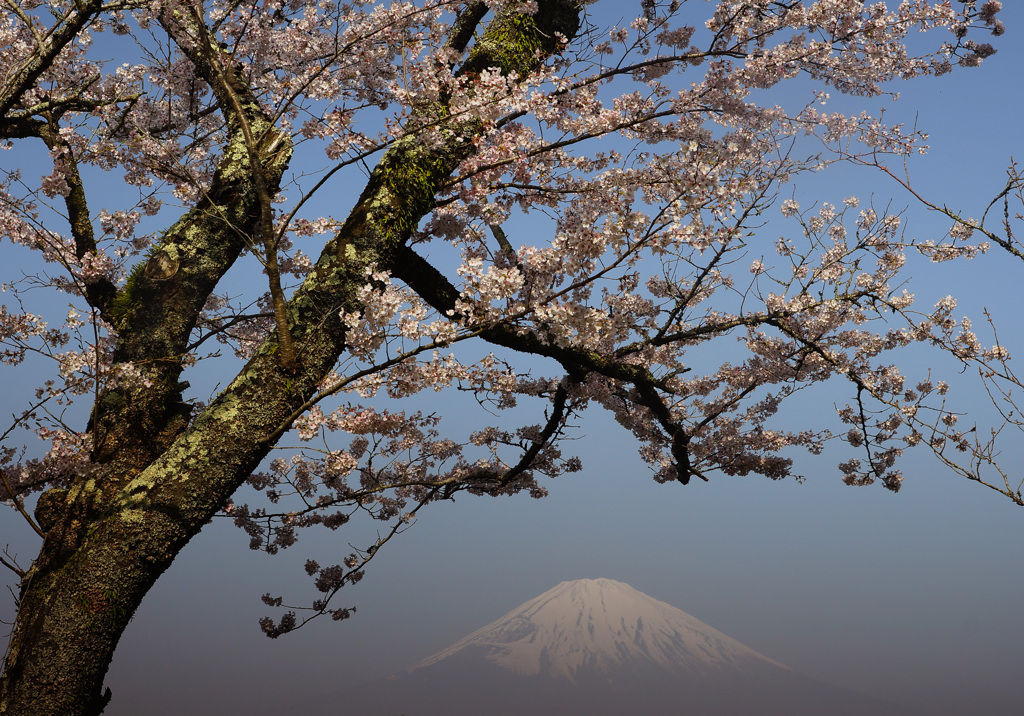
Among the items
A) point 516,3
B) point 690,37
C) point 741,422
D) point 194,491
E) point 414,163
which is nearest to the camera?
point 194,491

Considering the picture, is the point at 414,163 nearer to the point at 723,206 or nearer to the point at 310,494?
the point at 723,206

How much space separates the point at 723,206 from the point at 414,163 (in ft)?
7.05

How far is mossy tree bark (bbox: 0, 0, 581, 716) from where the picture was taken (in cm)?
344

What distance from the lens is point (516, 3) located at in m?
5.10

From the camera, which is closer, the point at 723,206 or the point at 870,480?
the point at 723,206

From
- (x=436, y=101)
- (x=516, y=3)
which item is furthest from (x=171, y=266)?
(x=516, y=3)

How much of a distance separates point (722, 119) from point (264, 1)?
419cm

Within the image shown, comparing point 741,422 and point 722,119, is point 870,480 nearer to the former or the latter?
→ point 741,422

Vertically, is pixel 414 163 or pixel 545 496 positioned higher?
pixel 414 163

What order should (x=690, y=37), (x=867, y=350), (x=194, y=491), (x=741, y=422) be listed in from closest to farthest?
(x=194, y=491) < (x=690, y=37) < (x=867, y=350) < (x=741, y=422)

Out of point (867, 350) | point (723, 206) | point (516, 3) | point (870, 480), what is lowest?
point (870, 480)

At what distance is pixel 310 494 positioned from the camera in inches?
225

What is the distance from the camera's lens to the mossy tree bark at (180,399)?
11.3 ft

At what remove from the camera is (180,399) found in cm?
480
